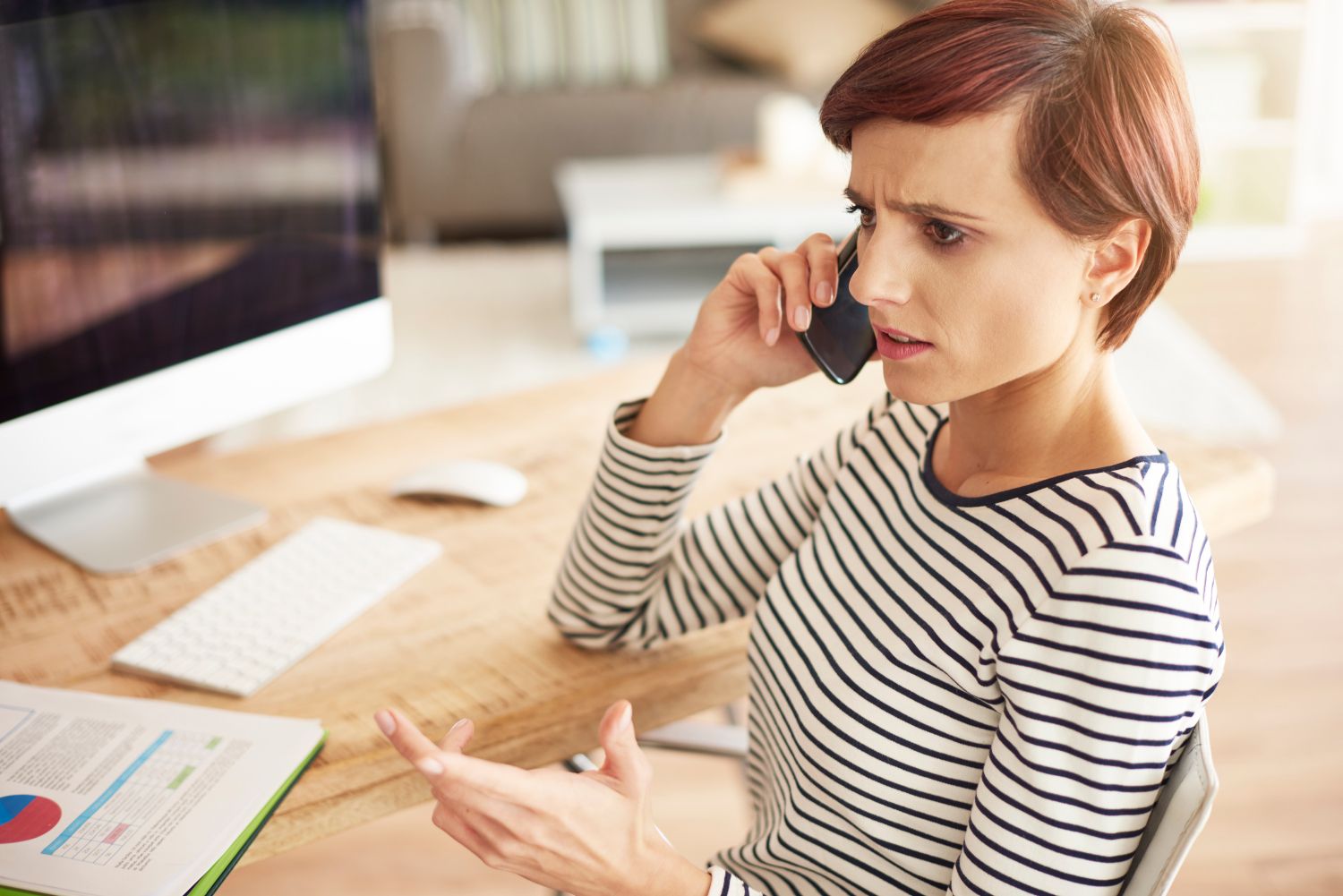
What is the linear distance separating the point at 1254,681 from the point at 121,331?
6.30 ft

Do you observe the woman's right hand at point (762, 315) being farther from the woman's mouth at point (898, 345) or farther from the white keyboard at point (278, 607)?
the white keyboard at point (278, 607)

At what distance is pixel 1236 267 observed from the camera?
14.3ft

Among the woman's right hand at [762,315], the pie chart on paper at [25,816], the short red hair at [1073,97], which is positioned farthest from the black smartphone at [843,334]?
the pie chart on paper at [25,816]

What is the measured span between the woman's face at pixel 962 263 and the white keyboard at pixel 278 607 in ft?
1.63

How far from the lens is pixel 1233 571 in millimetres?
2527

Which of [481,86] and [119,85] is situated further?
[481,86]

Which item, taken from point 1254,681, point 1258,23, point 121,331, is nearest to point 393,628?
point 121,331

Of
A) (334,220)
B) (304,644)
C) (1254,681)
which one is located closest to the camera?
(304,644)

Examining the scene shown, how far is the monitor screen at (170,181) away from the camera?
3.40 ft

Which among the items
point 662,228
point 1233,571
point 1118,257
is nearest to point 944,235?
point 1118,257

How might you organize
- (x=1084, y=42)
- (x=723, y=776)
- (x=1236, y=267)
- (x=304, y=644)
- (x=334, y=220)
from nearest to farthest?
1. (x=1084, y=42)
2. (x=304, y=644)
3. (x=334, y=220)
4. (x=723, y=776)
5. (x=1236, y=267)

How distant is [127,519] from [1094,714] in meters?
0.90

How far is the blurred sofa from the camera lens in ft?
14.2

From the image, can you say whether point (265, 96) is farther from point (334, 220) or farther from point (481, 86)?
point (481, 86)
